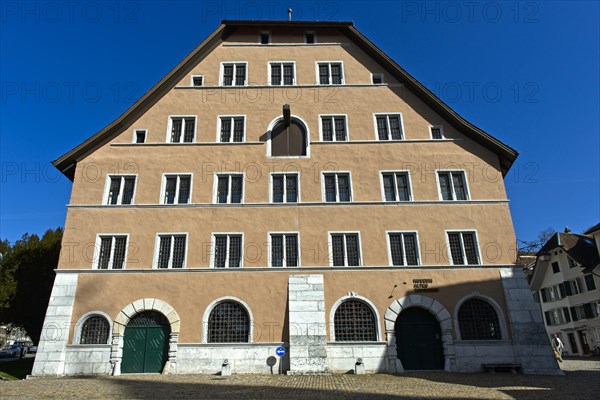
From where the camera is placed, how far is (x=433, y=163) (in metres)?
25.4

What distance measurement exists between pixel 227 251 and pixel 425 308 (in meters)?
10.7

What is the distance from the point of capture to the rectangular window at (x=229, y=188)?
2461cm

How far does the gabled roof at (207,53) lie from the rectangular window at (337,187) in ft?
24.0


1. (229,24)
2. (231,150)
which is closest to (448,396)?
(231,150)

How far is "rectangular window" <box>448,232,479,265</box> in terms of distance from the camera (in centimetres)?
2336

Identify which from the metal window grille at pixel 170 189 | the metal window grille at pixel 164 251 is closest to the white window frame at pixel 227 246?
the metal window grille at pixel 164 251

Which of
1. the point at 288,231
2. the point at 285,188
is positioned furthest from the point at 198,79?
the point at 288,231

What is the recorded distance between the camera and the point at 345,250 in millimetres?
23344

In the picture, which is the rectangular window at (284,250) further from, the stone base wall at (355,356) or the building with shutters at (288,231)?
the stone base wall at (355,356)

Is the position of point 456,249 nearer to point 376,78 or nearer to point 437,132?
point 437,132

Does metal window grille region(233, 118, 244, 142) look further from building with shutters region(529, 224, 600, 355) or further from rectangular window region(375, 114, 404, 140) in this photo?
building with shutters region(529, 224, 600, 355)

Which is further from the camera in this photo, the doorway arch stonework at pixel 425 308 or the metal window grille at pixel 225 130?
the metal window grille at pixel 225 130

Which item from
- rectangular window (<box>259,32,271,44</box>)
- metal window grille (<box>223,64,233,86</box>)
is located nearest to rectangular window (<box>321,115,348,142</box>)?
metal window grille (<box>223,64,233,86</box>)

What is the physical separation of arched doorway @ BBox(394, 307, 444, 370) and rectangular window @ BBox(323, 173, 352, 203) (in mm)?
7011
